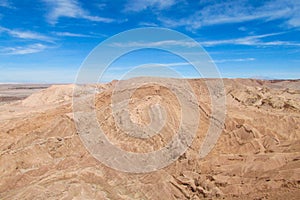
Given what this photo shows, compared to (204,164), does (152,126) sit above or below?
above

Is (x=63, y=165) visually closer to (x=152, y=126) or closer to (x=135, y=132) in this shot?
(x=135, y=132)

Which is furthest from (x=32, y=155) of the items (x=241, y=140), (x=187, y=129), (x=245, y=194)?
(x=241, y=140)

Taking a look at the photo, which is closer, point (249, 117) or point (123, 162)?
point (123, 162)

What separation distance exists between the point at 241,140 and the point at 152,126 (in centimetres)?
524

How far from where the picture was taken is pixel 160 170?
12852 mm

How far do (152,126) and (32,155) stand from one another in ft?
19.1

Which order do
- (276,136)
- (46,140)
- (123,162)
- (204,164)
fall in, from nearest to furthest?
1. (123,162)
2. (204,164)
3. (46,140)
4. (276,136)

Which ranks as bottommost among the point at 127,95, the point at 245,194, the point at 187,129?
the point at 245,194

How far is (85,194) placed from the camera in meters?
10.4

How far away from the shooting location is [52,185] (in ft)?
35.9

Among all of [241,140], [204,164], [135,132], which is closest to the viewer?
[204,164]

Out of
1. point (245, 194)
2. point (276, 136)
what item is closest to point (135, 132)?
point (245, 194)

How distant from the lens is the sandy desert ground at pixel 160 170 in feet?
35.6

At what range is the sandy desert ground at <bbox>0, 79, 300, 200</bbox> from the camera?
35.6 ft
